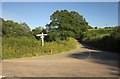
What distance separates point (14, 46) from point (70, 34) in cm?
2573

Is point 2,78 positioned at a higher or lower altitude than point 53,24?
lower

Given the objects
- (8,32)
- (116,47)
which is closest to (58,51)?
(116,47)

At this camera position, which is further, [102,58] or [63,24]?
[63,24]

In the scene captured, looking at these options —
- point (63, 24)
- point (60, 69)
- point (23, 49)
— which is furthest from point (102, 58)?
point (63, 24)

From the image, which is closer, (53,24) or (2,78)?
(2,78)

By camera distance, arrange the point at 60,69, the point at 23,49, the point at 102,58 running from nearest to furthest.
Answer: the point at 60,69, the point at 102,58, the point at 23,49

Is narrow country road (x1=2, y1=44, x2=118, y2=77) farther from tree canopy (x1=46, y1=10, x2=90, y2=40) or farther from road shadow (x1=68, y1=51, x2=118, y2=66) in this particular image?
tree canopy (x1=46, y1=10, x2=90, y2=40)

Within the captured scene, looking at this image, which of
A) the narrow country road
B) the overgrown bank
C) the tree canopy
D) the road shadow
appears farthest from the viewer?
the tree canopy

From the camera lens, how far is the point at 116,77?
34.8 ft

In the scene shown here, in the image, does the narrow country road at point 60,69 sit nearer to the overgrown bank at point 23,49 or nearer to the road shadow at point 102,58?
the road shadow at point 102,58

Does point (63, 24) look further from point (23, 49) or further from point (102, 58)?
point (102, 58)

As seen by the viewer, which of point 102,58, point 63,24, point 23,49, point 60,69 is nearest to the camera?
point 60,69

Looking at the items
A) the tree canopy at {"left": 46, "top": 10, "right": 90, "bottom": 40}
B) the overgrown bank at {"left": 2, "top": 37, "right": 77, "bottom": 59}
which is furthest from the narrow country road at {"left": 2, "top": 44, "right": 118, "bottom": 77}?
the tree canopy at {"left": 46, "top": 10, "right": 90, "bottom": 40}

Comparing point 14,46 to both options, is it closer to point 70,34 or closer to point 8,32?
point 8,32
